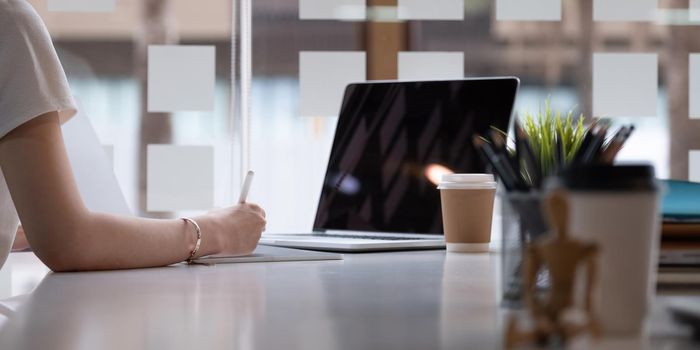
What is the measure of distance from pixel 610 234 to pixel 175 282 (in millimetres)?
650

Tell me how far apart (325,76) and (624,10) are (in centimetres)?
112

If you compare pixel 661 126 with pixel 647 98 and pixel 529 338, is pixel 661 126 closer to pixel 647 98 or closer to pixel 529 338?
pixel 647 98

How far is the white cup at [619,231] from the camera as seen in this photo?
55 cm

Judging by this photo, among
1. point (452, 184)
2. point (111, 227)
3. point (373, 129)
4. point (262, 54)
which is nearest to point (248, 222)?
point (111, 227)

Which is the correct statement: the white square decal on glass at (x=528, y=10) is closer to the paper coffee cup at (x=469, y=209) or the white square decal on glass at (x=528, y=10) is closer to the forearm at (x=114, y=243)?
the paper coffee cup at (x=469, y=209)

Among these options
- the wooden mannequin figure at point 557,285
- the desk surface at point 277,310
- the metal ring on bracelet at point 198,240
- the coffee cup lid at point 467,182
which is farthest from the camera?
the coffee cup lid at point 467,182

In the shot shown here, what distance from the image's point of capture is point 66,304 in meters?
0.87

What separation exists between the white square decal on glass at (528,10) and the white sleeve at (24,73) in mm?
2267

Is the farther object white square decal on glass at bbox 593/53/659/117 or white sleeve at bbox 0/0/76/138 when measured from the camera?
white square decal on glass at bbox 593/53/659/117

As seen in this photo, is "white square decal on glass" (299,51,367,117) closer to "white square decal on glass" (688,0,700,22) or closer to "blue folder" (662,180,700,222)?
"white square decal on glass" (688,0,700,22)

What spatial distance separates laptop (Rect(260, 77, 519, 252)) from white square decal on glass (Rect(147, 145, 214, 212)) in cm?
129

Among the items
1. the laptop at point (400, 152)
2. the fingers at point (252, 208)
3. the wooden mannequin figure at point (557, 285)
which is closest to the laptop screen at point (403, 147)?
the laptop at point (400, 152)

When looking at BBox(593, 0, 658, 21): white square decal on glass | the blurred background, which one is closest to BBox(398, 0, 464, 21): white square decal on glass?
the blurred background

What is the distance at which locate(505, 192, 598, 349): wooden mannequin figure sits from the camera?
0.48 m
